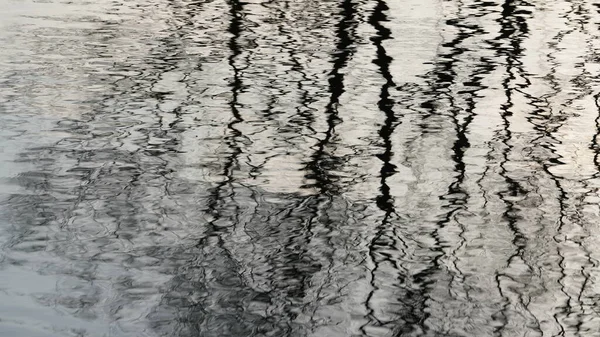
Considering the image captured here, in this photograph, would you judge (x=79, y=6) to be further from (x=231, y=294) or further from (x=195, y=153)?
(x=231, y=294)

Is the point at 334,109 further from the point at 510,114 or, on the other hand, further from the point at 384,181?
the point at 384,181

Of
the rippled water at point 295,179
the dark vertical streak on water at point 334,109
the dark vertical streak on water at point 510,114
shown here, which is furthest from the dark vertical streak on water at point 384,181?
the dark vertical streak on water at point 510,114

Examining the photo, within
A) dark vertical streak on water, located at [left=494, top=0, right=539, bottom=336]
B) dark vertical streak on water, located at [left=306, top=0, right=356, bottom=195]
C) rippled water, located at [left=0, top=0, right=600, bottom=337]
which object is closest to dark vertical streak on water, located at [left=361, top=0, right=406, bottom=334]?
rippled water, located at [left=0, top=0, right=600, bottom=337]

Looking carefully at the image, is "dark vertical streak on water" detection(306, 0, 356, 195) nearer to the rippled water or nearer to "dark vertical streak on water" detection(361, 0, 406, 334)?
the rippled water

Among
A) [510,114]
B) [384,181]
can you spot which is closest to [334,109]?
[510,114]

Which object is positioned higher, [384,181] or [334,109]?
[384,181]

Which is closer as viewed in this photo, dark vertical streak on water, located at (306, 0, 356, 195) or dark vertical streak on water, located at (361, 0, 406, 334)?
dark vertical streak on water, located at (361, 0, 406, 334)

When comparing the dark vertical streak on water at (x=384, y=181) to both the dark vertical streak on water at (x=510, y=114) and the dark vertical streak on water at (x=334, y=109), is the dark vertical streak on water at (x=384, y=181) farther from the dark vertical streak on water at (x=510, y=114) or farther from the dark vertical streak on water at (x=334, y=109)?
the dark vertical streak on water at (x=510, y=114)

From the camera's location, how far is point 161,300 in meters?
5.09

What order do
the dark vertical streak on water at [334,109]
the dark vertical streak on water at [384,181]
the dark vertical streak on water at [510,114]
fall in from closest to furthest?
1. the dark vertical streak on water at [384,181]
2. the dark vertical streak on water at [510,114]
3. the dark vertical streak on water at [334,109]

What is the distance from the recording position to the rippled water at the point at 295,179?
202 inches

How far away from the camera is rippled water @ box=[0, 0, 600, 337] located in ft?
16.8

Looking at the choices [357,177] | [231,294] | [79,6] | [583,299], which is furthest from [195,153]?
[79,6]

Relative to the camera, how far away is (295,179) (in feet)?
23.0
